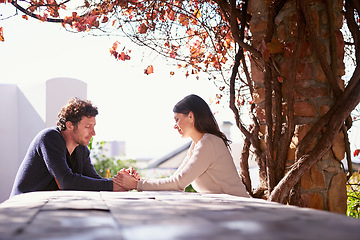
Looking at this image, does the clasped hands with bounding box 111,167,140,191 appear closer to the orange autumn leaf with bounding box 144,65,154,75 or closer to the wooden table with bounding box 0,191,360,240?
the orange autumn leaf with bounding box 144,65,154,75

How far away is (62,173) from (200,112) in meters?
0.92

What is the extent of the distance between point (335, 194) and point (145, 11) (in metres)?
1.79

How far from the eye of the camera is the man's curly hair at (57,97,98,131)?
2744mm

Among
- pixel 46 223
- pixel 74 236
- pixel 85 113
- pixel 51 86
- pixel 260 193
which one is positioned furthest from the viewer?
pixel 51 86

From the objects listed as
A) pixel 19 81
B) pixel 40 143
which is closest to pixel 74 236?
pixel 40 143

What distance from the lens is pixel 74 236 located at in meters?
0.60

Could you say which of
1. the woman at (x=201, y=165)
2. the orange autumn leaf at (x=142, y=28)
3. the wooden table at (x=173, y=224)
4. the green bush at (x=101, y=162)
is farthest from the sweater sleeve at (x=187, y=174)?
the green bush at (x=101, y=162)

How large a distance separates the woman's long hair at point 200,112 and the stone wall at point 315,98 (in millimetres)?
487

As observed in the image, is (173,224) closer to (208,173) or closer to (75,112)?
(208,173)

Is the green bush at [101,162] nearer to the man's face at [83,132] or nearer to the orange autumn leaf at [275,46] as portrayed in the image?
the man's face at [83,132]

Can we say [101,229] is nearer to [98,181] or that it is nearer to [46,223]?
[46,223]

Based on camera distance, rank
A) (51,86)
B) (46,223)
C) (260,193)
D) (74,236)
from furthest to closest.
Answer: (51,86) → (260,193) → (46,223) → (74,236)

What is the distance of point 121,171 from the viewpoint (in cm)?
257

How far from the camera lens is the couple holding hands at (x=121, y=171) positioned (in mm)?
2252
